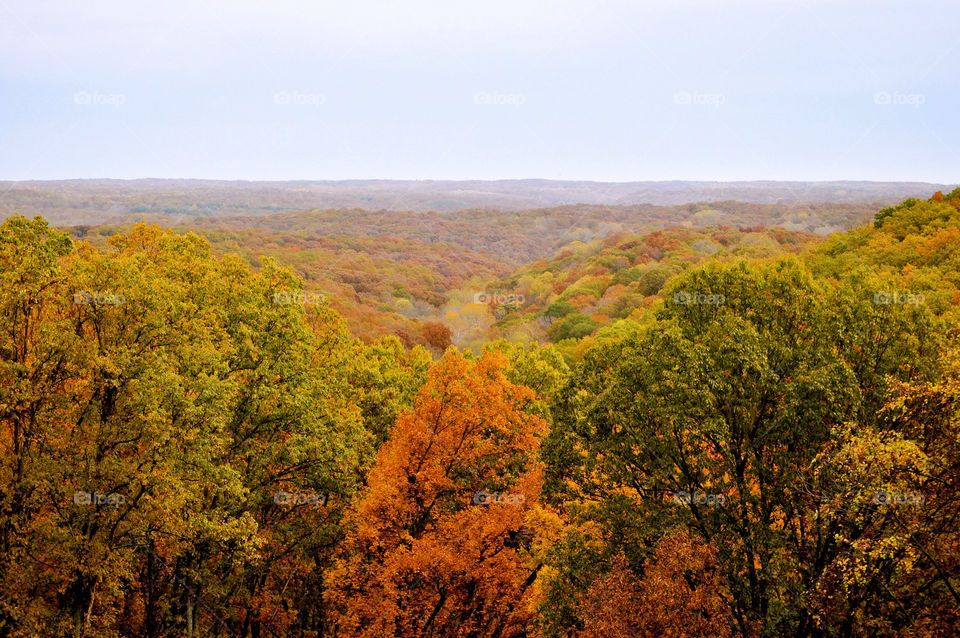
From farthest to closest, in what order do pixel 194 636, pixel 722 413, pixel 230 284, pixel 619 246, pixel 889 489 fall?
pixel 619 246 → pixel 230 284 → pixel 194 636 → pixel 722 413 → pixel 889 489

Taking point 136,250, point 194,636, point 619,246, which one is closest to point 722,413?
point 194,636

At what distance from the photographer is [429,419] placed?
24.3 m

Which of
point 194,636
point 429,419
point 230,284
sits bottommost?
point 194,636

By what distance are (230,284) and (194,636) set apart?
36.4 feet

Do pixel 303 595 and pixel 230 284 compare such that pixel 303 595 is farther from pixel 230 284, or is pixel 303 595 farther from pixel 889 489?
pixel 889 489
